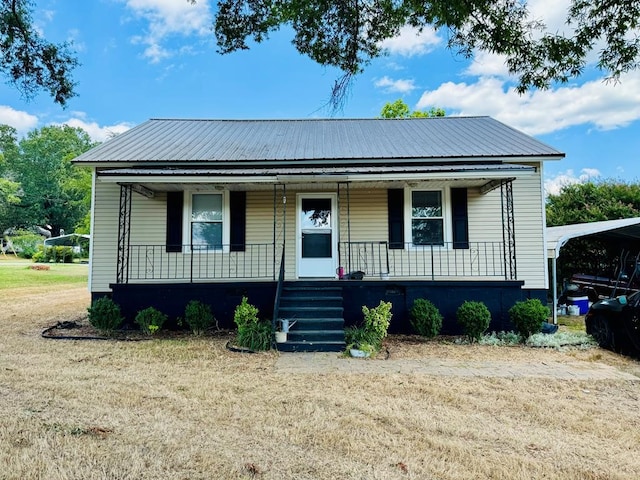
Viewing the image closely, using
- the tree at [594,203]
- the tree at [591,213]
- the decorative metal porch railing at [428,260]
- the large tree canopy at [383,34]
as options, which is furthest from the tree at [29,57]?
the tree at [594,203]

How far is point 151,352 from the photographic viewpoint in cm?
612

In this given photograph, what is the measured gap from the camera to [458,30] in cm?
508

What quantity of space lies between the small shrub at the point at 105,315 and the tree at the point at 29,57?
3.67 meters

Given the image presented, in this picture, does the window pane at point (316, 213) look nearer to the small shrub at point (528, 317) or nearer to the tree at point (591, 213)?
the small shrub at point (528, 317)

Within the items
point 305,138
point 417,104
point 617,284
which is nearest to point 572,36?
point 305,138

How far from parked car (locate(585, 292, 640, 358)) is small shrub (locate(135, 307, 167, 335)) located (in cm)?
813

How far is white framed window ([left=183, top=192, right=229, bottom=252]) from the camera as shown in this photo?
857 cm

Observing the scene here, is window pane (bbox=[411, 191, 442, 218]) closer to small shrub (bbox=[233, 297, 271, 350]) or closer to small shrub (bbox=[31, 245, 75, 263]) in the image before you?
small shrub (bbox=[233, 297, 271, 350])

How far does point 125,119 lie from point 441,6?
3472 cm

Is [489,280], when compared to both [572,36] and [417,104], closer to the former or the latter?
[572,36]

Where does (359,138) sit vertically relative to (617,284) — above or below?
above

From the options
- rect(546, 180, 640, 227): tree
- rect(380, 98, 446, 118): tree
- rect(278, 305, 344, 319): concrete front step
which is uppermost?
rect(380, 98, 446, 118): tree

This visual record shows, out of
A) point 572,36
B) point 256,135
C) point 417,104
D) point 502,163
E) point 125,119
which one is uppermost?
point 125,119

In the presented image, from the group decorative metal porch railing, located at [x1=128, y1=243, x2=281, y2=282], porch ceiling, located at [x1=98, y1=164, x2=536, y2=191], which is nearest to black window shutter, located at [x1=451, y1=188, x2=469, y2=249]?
porch ceiling, located at [x1=98, y1=164, x2=536, y2=191]
